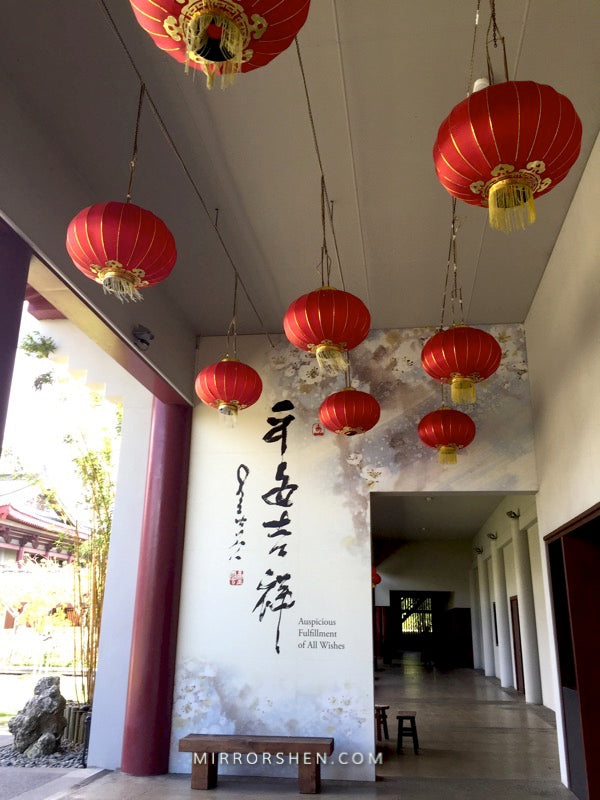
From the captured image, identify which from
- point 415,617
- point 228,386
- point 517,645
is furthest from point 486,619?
point 228,386

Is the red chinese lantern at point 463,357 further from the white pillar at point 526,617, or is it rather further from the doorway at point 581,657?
the white pillar at point 526,617

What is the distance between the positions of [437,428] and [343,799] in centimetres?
280

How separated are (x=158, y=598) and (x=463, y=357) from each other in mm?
3428

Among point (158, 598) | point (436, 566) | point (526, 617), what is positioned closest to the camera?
point (158, 598)

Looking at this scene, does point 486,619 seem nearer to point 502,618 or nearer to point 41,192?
point 502,618

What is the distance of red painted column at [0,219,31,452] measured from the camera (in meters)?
3.28

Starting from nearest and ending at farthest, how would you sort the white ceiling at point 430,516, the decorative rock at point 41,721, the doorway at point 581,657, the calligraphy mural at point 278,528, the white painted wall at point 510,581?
the doorway at point 581,657 < the calligraphy mural at point 278,528 < the decorative rock at point 41,721 < the white ceiling at point 430,516 < the white painted wall at point 510,581

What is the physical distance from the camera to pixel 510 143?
6.81 feet

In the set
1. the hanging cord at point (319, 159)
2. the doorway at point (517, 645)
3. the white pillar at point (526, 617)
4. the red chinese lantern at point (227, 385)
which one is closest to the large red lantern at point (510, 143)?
the hanging cord at point (319, 159)

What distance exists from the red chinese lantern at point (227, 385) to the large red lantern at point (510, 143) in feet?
8.45

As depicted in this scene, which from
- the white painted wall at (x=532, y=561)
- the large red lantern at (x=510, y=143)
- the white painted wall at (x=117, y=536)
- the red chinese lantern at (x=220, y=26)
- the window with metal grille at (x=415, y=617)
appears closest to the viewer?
the red chinese lantern at (x=220, y=26)

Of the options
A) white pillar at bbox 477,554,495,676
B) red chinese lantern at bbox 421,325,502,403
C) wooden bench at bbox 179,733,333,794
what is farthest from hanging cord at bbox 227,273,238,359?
white pillar at bbox 477,554,495,676

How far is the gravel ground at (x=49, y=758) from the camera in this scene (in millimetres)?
5715

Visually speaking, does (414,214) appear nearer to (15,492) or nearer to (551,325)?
(551,325)
